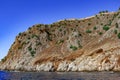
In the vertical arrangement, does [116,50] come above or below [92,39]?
below

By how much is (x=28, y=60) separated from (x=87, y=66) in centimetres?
3956

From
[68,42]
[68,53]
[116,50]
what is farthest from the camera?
[68,42]

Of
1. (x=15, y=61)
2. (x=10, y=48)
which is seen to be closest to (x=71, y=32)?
(x=15, y=61)

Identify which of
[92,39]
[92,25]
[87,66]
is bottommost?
[87,66]

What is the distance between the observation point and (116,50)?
297 feet

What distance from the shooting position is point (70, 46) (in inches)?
4811

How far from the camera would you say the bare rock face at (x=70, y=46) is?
3718 inches

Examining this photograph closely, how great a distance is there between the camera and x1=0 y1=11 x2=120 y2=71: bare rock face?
310ft

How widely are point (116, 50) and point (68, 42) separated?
125 ft

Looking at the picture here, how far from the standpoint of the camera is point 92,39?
120 metres

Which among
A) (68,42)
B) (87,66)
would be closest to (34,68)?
A: (68,42)

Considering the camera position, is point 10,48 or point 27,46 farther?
point 10,48

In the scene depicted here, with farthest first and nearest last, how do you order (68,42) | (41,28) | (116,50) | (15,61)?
(41,28) → (15,61) → (68,42) → (116,50)

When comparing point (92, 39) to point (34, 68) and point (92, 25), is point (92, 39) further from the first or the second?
point (34, 68)
